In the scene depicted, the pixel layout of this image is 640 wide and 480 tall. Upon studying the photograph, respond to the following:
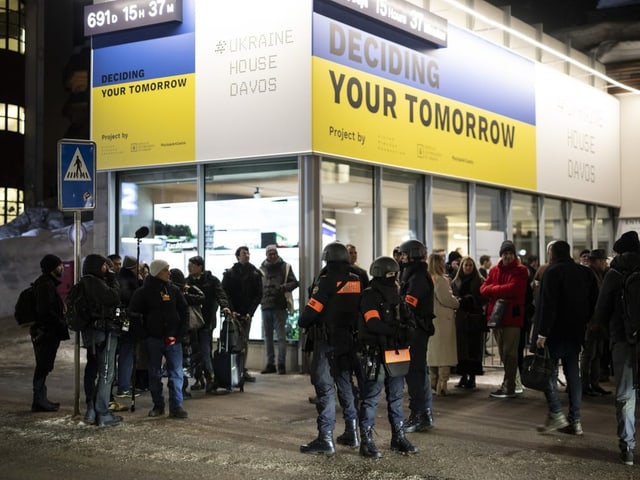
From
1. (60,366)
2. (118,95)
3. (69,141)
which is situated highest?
(118,95)

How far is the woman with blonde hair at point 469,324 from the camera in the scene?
12.1 m

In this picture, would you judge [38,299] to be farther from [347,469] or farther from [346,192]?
[346,192]

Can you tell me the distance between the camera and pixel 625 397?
763 centimetres

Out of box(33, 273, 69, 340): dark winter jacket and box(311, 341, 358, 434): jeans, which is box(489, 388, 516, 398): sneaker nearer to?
box(311, 341, 358, 434): jeans

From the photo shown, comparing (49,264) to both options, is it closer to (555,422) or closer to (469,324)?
(469,324)

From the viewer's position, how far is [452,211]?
17.8 meters

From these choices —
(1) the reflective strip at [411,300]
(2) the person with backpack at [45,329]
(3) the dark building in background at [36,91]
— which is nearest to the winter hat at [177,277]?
(2) the person with backpack at [45,329]

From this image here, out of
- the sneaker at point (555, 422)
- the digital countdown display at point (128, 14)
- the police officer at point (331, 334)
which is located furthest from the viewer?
the digital countdown display at point (128, 14)

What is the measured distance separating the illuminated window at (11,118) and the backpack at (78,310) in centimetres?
3191

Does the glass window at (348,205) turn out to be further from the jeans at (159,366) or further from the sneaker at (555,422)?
the sneaker at (555,422)

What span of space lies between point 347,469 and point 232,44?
862 centimetres

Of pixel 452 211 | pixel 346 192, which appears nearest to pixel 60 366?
pixel 346 192

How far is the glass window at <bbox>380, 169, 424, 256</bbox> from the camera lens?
15836 mm

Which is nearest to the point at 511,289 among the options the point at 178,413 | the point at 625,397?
the point at 625,397
